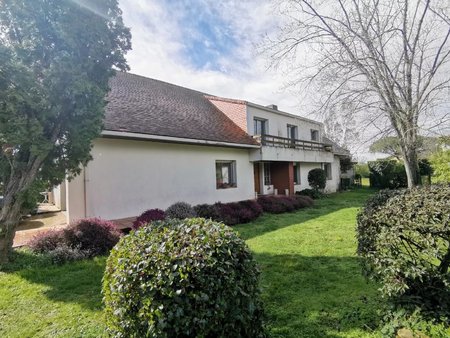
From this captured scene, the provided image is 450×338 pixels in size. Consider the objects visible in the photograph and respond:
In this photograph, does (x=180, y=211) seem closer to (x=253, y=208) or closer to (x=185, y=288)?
(x=253, y=208)

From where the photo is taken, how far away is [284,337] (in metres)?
3.39

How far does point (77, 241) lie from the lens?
734 cm

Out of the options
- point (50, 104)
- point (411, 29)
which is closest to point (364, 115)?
point (411, 29)

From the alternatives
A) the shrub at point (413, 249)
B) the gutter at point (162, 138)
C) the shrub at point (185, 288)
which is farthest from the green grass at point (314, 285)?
the gutter at point (162, 138)

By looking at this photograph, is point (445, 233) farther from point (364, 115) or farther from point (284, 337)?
point (364, 115)

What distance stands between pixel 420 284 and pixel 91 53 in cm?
750

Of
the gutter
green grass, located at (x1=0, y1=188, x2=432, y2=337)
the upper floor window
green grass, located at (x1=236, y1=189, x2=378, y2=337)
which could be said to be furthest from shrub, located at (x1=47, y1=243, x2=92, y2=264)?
the upper floor window

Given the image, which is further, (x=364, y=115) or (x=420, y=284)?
(x=364, y=115)

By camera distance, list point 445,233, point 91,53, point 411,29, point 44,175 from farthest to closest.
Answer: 1. point 44,175
2. point 91,53
3. point 411,29
4. point 445,233

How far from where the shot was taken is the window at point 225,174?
14.9 meters

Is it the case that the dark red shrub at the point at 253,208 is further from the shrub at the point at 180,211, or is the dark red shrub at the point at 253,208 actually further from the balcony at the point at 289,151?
the balcony at the point at 289,151

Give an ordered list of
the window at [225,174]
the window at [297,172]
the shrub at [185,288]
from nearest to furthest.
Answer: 1. the shrub at [185,288]
2. the window at [225,174]
3. the window at [297,172]

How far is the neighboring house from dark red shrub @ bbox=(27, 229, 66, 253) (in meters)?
1.90

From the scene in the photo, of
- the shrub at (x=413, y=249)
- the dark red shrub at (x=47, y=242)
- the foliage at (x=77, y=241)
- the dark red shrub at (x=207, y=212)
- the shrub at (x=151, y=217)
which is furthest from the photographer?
the dark red shrub at (x=207, y=212)
